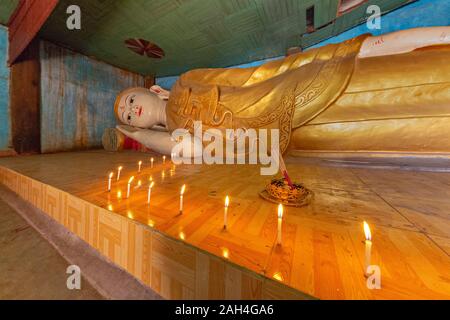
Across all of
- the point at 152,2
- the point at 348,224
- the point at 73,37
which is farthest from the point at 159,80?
the point at 348,224

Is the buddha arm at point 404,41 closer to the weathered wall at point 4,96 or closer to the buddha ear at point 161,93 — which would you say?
the buddha ear at point 161,93

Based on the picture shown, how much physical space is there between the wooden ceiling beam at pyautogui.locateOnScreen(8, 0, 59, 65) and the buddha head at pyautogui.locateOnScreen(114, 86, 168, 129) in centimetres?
127

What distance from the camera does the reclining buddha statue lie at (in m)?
1.36

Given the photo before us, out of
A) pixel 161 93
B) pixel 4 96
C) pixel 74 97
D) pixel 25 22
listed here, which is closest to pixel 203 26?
pixel 161 93

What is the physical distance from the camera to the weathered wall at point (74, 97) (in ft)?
11.7

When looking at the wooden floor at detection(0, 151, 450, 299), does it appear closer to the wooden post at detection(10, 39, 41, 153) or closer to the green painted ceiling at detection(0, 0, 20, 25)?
the wooden post at detection(10, 39, 41, 153)

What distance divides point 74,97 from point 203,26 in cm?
322

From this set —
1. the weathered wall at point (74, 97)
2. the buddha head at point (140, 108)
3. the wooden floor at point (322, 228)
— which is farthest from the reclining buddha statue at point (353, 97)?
the weathered wall at point (74, 97)

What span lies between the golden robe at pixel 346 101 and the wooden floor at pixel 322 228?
0.44m

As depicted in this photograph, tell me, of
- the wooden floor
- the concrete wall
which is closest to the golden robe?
the wooden floor

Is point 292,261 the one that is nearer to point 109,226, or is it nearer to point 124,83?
point 109,226

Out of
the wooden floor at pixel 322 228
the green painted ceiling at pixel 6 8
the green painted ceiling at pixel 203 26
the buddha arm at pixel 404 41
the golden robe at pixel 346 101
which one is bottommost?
the wooden floor at pixel 322 228

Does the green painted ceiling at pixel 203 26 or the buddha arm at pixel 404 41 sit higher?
the green painted ceiling at pixel 203 26
